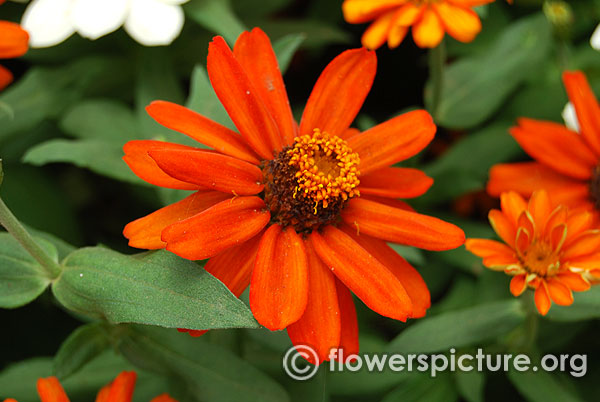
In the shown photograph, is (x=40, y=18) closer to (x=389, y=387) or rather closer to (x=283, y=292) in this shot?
(x=283, y=292)

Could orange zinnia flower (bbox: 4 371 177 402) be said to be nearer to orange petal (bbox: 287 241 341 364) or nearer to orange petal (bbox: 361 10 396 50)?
orange petal (bbox: 287 241 341 364)

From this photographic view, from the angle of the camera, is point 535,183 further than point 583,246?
Yes

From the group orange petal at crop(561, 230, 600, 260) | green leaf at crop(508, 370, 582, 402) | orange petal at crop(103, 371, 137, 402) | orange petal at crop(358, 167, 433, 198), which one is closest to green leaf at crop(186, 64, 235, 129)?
orange petal at crop(358, 167, 433, 198)

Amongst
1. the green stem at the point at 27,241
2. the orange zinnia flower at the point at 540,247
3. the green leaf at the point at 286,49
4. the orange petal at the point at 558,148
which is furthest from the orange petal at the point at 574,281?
the green stem at the point at 27,241

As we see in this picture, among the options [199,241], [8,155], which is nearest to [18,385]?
[8,155]

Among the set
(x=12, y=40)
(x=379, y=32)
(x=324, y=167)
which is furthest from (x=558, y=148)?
(x=12, y=40)

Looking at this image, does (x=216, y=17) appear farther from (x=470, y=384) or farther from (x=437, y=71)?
(x=470, y=384)

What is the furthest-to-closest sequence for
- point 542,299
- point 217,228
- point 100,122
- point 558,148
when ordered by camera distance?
point 100,122 < point 558,148 < point 542,299 < point 217,228
